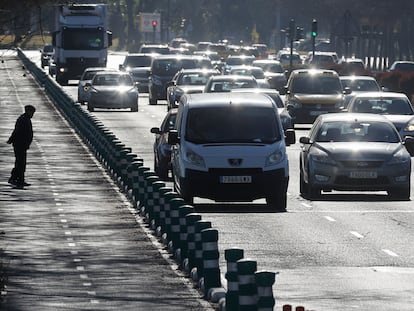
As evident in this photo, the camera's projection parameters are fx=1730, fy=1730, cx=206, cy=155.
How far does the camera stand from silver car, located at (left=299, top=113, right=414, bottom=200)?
27.6 m

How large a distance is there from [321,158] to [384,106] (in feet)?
50.1

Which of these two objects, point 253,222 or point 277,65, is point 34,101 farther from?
point 253,222

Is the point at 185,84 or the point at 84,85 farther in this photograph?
the point at 84,85

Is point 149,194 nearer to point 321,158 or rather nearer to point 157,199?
point 157,199

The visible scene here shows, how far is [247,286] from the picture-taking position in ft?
41.0

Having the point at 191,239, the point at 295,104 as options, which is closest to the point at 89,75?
the point at 295,104

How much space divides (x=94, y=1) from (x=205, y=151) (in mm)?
98877

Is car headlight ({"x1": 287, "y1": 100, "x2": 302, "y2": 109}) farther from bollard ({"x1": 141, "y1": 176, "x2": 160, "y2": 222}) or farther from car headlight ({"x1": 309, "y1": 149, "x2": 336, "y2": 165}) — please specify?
bollard ({"x1": 141, "y1": 176, "x2": 160, "y2": 222})

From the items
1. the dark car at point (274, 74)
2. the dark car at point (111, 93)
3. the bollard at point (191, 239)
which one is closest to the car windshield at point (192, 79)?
the dark car at point (111, 93)

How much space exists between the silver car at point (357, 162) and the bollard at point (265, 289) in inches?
623

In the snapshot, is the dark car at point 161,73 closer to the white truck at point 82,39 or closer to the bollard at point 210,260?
the white truck at point 82,39

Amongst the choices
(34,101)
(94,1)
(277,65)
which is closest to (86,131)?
(34,101)

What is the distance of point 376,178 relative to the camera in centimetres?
2761

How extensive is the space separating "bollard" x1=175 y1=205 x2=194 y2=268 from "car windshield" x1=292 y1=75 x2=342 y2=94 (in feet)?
109
